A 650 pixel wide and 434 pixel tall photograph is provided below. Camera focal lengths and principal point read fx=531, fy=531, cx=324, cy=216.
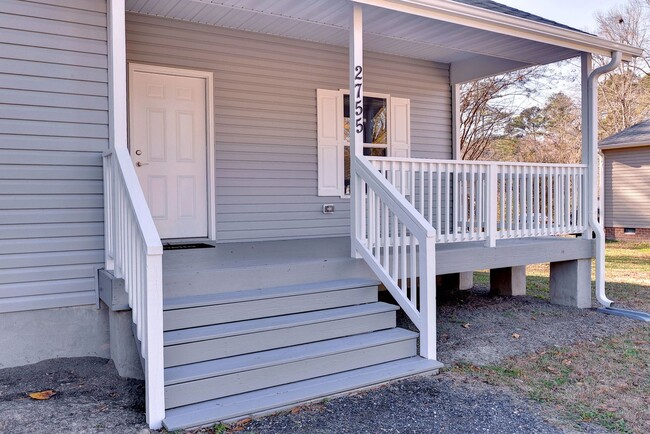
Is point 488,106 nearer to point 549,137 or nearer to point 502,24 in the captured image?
point 549,137

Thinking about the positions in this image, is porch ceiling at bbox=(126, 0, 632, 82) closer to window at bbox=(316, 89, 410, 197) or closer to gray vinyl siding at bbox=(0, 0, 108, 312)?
window at bbox=(316, 89, 410, 197)

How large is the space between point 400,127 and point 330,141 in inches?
43.1

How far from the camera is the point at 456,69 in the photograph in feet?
23.9

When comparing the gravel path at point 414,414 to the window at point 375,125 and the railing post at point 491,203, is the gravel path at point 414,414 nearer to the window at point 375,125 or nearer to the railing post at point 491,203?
the railing post at point 491,203

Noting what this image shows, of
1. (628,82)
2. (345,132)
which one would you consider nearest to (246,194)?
(345,132)

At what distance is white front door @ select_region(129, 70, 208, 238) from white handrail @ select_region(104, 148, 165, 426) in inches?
65.8

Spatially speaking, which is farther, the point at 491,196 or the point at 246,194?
the point at 246,194

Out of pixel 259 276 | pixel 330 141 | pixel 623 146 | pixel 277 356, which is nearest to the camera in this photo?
pixel 277 356

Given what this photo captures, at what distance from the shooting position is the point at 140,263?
2.90m

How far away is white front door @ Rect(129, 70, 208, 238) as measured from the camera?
5.28 meters

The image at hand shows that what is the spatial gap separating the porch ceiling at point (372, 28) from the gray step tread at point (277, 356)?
8.99ft

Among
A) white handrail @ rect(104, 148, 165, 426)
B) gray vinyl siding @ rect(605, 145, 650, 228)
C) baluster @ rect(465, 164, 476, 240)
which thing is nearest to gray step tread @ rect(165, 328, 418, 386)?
white handrail @ rect(104, 148, 165, 426)

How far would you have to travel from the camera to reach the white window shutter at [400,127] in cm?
691

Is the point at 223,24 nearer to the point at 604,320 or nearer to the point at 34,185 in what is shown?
the point at 34,185
